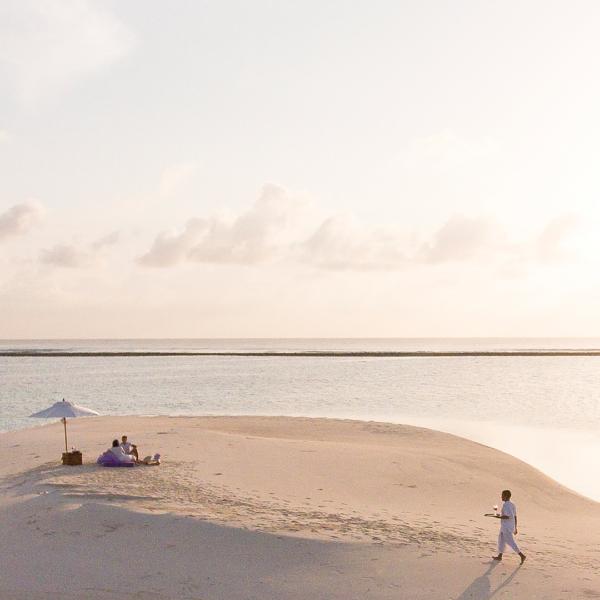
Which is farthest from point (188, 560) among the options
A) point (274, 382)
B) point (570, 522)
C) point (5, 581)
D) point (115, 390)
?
point (274, 382)

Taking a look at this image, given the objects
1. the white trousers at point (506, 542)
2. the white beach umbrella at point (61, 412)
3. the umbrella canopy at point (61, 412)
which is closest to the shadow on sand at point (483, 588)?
the white trousers at point (506, 542)

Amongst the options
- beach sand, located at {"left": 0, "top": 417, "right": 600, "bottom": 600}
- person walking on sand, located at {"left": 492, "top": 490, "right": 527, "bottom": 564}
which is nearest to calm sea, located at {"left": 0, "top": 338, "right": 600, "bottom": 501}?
beach sand, located at {"left": 0, "top": 417, "right": 600, "bottom": 600}

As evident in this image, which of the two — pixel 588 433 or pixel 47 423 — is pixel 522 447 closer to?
pixel 588 433

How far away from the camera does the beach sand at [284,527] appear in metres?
11.6

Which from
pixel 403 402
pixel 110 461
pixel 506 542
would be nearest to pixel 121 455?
pixel 110 461

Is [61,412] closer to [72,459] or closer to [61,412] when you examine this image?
[61,412]

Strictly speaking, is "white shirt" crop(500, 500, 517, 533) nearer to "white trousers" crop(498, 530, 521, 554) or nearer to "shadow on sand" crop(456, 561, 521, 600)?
"white trousers" crop(498, 530, 521, 554)

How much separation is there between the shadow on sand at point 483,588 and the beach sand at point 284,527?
3 cm

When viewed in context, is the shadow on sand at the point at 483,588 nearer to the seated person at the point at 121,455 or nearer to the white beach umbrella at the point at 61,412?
the seated person at the point at 121,455

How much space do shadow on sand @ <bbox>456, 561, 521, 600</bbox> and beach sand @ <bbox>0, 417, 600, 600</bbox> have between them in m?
0.03

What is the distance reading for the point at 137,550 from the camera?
13.1m

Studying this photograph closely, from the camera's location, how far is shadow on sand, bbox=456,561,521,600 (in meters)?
11.1

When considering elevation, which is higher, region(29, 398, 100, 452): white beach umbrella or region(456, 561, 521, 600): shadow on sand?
region(29, 398, 100, 452): white beach umbrella

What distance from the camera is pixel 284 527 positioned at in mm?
14156
